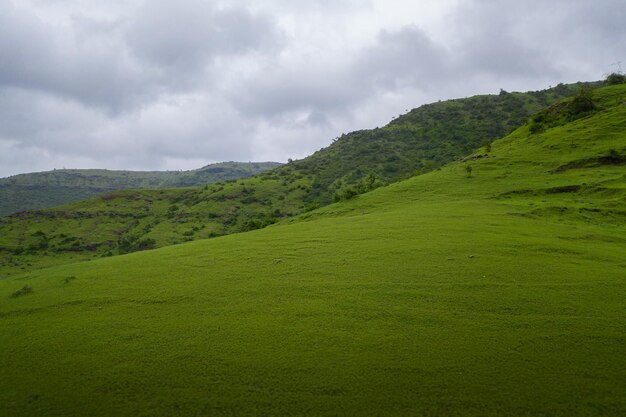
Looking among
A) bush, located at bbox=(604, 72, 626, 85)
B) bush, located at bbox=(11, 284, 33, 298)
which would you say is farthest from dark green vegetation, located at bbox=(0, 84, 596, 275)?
bush, located at bbox=(11, 284, 33, 298)

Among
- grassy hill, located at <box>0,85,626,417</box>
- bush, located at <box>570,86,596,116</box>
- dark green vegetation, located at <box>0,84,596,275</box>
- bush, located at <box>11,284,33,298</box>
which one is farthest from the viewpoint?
dark green vegetation, located at <box>0,84,596,275</box>

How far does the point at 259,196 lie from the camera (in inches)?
3467

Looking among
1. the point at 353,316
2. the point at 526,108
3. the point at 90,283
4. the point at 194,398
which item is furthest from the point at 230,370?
the point at 526,108

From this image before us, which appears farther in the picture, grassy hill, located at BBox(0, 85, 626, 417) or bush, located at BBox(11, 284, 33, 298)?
bush, located at BBox(11, 284, 33, 298)

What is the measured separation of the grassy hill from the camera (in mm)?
8734

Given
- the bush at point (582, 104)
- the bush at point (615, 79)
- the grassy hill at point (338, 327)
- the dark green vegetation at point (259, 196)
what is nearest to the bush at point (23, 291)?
the grassy hill at point (338, 327)

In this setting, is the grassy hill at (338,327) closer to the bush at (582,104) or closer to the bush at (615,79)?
the bush at (582,104)

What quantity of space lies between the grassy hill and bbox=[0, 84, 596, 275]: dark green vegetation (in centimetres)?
4140

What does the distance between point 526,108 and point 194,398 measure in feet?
391

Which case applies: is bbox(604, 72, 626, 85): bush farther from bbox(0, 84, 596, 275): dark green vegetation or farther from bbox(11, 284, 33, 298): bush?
bbox(11, 284, 33, 298): bush

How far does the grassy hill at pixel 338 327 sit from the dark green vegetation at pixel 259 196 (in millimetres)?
41405

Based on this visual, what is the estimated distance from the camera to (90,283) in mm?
16594

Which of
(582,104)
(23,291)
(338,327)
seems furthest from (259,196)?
(338,327)

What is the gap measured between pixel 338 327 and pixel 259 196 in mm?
78124
